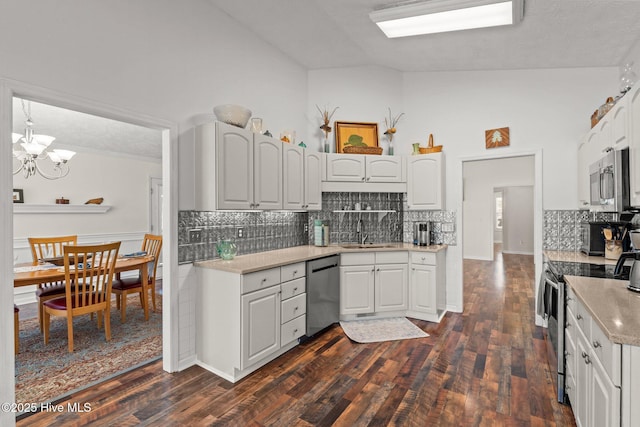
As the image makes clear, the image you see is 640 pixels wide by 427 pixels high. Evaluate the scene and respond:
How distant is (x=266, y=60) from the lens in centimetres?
369

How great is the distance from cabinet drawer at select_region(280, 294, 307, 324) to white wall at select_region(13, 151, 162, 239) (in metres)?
4.72

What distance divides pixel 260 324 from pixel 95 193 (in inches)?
196

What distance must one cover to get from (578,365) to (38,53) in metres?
3.57

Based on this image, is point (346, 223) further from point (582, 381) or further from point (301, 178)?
point (582, 381)

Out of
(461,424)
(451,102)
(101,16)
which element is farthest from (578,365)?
(101,16)

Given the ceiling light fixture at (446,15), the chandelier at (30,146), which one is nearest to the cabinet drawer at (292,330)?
the ceiling light fixture at (446,15)

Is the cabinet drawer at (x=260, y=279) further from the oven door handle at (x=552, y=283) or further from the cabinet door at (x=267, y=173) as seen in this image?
the oven door handle at (x=552, y=283)

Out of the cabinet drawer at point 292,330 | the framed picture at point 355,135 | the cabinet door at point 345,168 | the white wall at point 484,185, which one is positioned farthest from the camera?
the white wall at point 484,185

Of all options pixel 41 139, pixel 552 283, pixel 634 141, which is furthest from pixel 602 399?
pixel 41 139

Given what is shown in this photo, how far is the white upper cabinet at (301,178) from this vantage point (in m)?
3.47

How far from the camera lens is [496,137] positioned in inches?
158

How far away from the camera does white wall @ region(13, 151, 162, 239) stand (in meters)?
5.15

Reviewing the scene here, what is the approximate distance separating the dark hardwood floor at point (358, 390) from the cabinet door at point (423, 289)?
1.60ft

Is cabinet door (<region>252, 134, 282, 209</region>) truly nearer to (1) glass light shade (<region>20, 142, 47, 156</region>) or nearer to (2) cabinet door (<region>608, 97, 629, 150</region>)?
(1) glass light shade (<region>20, 142, 47, 156</region>)
